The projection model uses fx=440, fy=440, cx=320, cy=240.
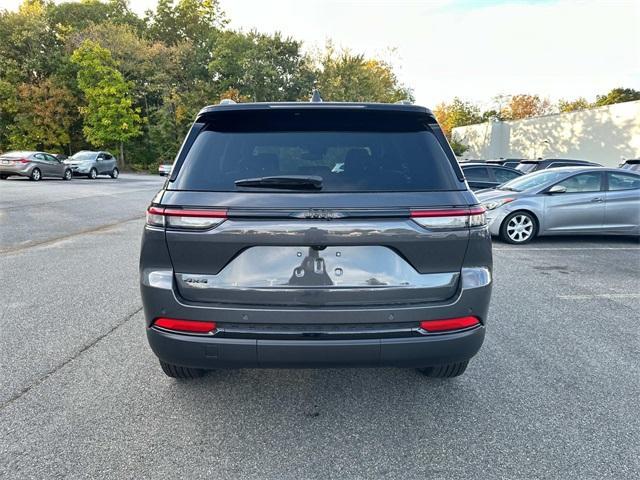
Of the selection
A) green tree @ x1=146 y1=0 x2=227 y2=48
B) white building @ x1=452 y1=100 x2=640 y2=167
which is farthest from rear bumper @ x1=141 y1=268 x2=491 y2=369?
green tree @ x1=146 y1=0 x2=227 y2=48

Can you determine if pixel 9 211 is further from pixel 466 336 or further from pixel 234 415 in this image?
pixel 466 336

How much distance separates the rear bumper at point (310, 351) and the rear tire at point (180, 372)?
599 millimetres

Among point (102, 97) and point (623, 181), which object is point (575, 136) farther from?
point (102, 97)

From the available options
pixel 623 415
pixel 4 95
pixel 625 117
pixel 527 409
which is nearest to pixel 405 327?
pixel 527 409

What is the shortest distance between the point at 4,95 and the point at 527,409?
4792 centimetres

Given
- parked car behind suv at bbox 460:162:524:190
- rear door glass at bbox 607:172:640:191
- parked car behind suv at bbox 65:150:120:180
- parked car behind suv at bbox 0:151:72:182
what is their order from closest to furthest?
rear door glass at bbox 607:172:640:191 → parked car behind suv at bbox 460:162:524:190 → parked car behind suv at bbox 0:151:72:182 → parked car behind suv at bbox 65:150:120:180

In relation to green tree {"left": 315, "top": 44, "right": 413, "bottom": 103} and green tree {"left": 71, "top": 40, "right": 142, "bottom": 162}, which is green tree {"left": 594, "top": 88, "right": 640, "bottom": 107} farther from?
green tree {"left": 71, "top": 40, "right": 142, "bottom": 162}

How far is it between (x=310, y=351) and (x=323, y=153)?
3.56 feet

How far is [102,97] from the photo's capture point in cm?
3891

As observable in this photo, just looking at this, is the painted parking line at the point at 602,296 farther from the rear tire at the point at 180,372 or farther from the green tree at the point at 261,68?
the green tree at the point at 261,68

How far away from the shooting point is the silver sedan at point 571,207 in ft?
28.0

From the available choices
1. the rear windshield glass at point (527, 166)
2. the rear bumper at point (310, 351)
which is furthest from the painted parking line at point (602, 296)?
the rear windshield glass at point (527, 166)

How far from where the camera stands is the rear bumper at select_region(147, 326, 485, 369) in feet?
7.47

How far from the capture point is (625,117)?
25672mm
